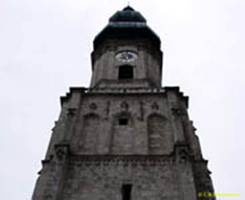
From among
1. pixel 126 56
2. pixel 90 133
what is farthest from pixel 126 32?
pixel 90 133

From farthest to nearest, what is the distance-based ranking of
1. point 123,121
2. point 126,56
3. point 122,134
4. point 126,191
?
point 126,56 < point 123,121 < point 122,134 < point 126,191

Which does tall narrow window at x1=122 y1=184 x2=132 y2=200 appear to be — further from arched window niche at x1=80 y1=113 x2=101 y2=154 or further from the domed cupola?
the domed cupola

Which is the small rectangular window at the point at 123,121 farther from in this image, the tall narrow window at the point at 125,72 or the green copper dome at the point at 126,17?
the green copper dome at the point at 126,17

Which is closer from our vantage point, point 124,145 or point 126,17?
point 124,145

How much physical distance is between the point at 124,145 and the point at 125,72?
39.4 ft

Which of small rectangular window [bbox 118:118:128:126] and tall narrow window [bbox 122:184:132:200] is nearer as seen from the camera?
tall narrow window [bbox 122:184:132:200]

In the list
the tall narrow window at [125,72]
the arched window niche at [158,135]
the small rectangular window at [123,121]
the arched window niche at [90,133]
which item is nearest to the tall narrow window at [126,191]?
the arched window niche at [158,135]

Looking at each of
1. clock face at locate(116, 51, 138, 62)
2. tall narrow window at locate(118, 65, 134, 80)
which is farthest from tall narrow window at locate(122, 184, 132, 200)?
clock face at locate(116, 51, 138, 62)

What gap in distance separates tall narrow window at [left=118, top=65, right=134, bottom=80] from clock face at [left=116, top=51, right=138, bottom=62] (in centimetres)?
97

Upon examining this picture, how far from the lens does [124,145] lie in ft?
91.1

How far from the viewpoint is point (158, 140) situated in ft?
92.4

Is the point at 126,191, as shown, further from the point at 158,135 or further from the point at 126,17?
the point at 126,17

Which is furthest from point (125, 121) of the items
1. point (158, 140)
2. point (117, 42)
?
point (117, 42)

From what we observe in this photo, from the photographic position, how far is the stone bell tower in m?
23.8
